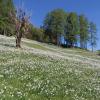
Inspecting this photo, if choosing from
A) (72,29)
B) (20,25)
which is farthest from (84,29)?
(20,25)

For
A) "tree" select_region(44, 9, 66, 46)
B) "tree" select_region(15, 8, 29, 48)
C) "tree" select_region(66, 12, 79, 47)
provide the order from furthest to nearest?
1. "tree" select_region(66, 12, 79, 47)
2. "tree" select_region(44, 9, 66, 46)
3. "tree" select_region(15, 8, 29, 48)

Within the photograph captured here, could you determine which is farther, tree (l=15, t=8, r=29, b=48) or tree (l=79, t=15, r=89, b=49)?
tree (l=79, t=15, r=89, b=49)

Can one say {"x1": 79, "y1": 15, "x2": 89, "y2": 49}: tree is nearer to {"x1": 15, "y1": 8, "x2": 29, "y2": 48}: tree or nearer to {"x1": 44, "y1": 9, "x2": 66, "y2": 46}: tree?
{"x1": 44, "y1": 9, "x2": 66, "y2": 46}: tree

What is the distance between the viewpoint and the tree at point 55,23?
142 metres

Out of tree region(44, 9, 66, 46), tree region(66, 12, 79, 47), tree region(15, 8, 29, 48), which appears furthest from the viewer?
tree region(66, 12, 79, 47)

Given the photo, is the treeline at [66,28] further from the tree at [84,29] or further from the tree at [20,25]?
the tree at [20,25]

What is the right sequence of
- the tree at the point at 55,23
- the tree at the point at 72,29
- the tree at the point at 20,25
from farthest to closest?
the tree at the point at 72,29
the tree at the point at 55,23
the tree at the point at 20,25

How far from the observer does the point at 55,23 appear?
142 meters

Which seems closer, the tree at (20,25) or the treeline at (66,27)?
the tree at (20,25)

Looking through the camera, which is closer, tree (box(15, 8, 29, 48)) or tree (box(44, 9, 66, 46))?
tree (box(15, 8, 29, 48))

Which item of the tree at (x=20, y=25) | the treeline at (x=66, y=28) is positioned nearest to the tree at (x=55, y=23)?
the treeline at (x=66, y=28)

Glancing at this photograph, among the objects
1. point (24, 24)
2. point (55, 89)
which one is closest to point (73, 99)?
point (55, 89)

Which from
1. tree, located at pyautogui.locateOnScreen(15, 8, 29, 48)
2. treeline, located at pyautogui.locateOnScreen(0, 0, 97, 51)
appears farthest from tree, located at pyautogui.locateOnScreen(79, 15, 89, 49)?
tree, located at pyautogui.locateOnScreen(15, 8, 29, 48)

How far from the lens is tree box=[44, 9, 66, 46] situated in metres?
142
